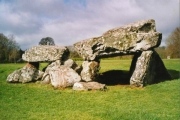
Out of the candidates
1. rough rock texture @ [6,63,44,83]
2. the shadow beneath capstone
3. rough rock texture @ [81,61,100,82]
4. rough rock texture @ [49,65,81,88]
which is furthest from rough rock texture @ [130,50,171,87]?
rough rock texture @ [6,63,44,83]

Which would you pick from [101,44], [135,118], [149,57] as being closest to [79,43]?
[101,44]

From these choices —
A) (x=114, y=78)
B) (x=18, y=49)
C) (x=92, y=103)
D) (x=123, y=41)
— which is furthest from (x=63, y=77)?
(x=18, y=49)

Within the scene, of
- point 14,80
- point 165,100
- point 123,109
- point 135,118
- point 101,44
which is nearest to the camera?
point 135,118

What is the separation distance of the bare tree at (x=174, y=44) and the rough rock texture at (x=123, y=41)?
48703mm

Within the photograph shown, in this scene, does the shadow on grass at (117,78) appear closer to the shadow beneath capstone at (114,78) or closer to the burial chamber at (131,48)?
the shadow beneath capstone at (114,78)

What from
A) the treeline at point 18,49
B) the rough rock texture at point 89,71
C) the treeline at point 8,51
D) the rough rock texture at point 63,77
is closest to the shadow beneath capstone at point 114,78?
the rough rock texture at point 89,71

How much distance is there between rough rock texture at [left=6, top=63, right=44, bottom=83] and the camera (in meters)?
23.8

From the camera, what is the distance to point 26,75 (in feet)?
79.0

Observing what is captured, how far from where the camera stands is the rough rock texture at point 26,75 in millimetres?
23750

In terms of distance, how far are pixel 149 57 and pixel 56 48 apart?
7.98 meters

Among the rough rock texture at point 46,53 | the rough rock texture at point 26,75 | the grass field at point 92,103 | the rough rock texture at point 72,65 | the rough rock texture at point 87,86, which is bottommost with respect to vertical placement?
the grass field at point 92,103

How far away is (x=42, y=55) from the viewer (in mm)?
24453

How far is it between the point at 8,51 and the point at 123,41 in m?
66.5

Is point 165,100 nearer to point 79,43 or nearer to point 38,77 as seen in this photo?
point 79,43
